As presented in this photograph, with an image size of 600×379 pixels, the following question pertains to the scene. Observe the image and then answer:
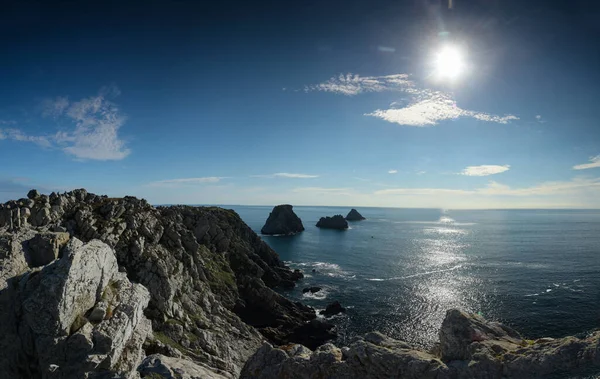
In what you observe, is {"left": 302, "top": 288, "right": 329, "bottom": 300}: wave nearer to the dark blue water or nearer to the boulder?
the dark blue water

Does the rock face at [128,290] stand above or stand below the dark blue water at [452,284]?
above

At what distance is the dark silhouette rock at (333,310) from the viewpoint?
78938 mm

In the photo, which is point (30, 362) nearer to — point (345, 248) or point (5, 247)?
point (5, 247)

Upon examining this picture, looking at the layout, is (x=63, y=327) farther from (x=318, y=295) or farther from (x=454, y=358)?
(x=318, y=295)

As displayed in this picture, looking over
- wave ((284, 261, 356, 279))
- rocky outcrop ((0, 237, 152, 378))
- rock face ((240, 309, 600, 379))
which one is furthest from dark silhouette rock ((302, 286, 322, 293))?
rocky outcrop ((0, 237, 152, 378))

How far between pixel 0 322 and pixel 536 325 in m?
88.2

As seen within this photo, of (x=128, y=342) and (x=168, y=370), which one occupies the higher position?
(x=128, y=342)

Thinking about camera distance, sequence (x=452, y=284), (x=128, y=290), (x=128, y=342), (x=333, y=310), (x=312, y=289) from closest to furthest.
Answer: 1. (x=128, y=342)
2. (x=128, y=290)
3. (x=333, y=310)
4. (x=312, y=289)
5. (x=452, y=284)

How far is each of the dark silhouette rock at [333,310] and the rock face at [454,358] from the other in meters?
49.9

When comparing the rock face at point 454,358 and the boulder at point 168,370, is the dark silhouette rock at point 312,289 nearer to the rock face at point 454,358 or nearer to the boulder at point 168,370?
the rock face at point 454,358

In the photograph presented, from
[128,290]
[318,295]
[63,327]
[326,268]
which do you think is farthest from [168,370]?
[326,268]

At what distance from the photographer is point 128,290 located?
1013 inches

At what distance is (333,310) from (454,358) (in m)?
56.3

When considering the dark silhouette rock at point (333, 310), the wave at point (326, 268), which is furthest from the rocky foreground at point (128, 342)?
the wave at point (326, 268)
